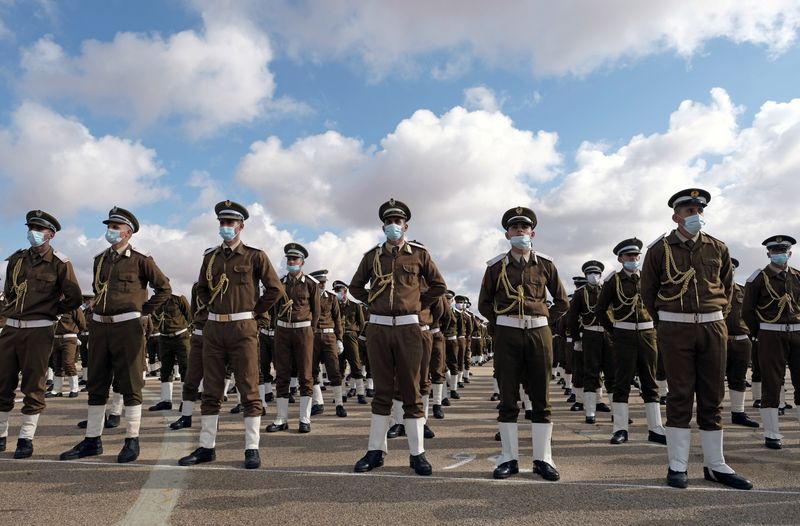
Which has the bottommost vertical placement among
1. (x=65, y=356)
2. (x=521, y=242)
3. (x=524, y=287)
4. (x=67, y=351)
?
(x=65, y=356)

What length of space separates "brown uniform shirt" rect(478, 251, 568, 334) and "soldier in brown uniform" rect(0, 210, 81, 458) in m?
5.40

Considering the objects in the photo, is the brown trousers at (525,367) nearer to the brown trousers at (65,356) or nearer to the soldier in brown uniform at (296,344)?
the soldier in brown uniform at (296,344)

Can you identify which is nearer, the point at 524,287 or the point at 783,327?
the point at 524,287

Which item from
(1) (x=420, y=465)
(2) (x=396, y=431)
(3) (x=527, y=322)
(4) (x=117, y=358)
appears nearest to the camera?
(1) (x=420, y=465)

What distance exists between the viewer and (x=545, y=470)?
558 cm

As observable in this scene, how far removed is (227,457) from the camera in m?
6.51

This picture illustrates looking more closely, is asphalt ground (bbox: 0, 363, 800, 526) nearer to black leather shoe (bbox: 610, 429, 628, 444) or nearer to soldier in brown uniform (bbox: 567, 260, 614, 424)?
black leather shoe (bbox: 610, 429, 628, 444)

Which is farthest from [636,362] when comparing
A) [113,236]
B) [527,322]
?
[113,236]

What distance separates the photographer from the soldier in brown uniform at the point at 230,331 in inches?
248

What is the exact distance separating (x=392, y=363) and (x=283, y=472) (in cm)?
167

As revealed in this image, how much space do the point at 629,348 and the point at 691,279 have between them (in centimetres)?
241

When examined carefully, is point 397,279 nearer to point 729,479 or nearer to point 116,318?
point 116,318

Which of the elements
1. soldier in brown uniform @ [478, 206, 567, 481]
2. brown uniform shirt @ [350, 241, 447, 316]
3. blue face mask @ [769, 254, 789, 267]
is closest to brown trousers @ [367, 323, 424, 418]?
brown uniform shirt @ [350, 241, 447, 316]

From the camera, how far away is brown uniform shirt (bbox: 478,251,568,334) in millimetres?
5973
